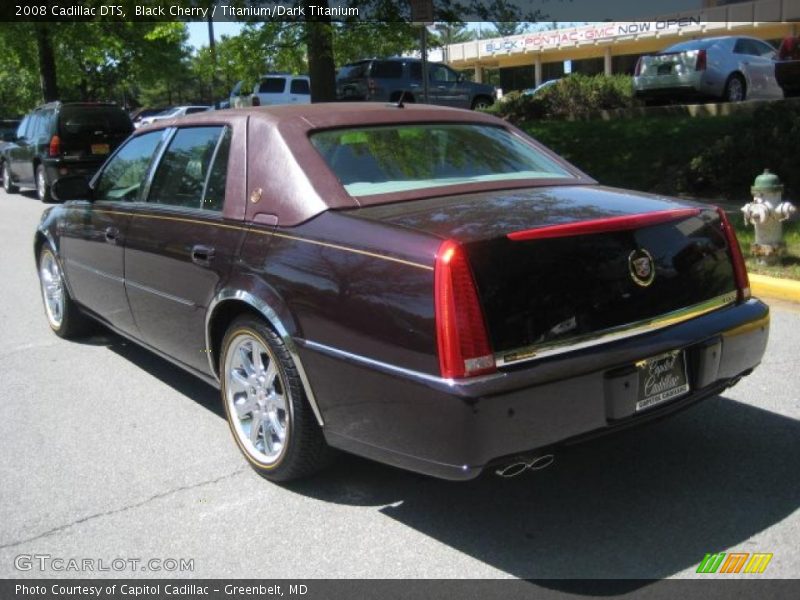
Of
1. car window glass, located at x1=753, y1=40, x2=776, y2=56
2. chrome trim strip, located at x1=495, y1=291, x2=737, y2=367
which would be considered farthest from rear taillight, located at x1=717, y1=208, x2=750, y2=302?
car window glass, located at x1=753, y1=40, x2=776, y2=56

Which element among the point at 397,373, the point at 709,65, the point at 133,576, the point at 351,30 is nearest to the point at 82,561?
the point at 133,576

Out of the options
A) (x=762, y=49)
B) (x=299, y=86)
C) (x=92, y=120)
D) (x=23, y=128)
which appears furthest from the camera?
(x=299, y=86)

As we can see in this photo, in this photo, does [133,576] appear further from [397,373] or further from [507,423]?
[507,423]

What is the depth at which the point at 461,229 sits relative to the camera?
3.09 metres

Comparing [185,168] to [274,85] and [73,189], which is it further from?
[274,85]

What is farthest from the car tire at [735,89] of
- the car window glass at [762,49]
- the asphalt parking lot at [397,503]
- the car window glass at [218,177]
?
the car window glass at [218,177]

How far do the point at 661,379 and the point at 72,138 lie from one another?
14951mm

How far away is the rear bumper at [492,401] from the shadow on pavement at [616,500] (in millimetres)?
219

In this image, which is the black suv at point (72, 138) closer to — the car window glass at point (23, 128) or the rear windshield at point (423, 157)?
the car window glass at point (23, 128)

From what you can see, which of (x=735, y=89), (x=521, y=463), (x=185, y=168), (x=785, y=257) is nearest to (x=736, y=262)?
(x=521, y=463)

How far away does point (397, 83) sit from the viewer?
75.6 feet

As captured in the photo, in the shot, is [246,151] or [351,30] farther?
[351,30]

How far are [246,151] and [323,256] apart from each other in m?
0.96

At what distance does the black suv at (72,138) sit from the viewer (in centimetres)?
1586
